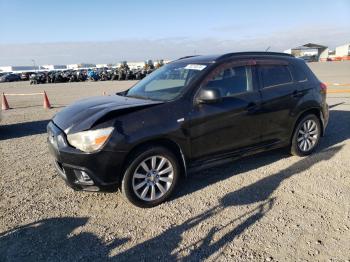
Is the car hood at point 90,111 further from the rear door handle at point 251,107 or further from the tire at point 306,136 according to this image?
the tire at point 306,136

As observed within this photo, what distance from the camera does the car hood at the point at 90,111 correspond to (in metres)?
3.91

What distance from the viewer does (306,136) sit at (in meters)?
5.75

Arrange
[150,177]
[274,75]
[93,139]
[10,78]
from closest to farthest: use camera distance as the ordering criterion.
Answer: [93,139] → [150,177] → [274,75] → [10,78]

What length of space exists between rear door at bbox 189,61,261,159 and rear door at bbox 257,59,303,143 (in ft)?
0.54

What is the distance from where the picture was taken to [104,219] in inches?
153

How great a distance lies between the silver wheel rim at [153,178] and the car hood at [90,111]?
702mm

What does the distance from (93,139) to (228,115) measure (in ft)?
6.18

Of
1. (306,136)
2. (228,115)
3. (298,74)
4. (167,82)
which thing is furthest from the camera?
(306,136)

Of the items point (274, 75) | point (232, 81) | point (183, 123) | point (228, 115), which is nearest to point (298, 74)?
point (274, 75)

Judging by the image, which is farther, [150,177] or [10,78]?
[10,78]

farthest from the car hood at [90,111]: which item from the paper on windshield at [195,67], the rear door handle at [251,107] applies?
the rear door handle at [251,107]

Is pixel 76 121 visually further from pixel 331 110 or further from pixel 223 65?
pixel 331 110

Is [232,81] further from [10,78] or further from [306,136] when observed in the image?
[10,78]

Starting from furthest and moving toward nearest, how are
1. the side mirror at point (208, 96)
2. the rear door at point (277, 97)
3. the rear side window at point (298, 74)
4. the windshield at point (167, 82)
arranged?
1. the rear side window at point (298, 74)
2. the rear door at point (277, 97)
3. the windshield at point (167, 82)
4. the side mirror at point (208, 96)
